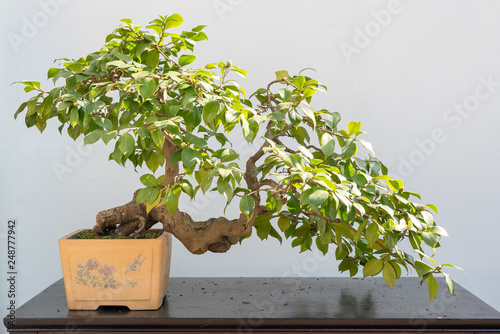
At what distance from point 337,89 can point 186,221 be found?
1.06m

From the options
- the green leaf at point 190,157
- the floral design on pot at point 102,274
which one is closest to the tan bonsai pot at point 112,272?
the floral design on pot at point 102,274

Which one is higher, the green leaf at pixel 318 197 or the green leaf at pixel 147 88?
the green leaf at pixel 147 88

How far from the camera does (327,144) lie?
1.38 m

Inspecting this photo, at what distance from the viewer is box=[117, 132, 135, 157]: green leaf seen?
4.00 feet

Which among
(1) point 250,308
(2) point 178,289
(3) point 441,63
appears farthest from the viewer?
(3) point 441,63

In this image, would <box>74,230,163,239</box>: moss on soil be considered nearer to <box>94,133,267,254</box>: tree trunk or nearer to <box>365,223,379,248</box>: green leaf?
<box>94,133,267,254</box>: tree trunk

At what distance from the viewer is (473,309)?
4.99 ft

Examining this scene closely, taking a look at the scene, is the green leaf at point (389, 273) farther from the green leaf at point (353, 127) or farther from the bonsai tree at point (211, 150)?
the green leaf at point (353, 127)

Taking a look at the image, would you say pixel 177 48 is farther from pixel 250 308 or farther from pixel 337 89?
pixel 337 89

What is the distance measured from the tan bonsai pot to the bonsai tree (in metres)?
0.12

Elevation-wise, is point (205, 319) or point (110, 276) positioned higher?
point (110, 276)

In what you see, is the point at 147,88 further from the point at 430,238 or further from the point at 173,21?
the point at 430,238

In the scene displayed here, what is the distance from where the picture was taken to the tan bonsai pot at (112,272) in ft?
4.87

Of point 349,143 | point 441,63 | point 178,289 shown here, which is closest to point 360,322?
point 349,143
